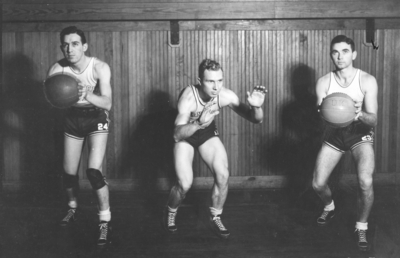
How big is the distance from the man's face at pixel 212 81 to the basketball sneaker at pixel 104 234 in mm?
1696

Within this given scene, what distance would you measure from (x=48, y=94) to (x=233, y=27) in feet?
9.43

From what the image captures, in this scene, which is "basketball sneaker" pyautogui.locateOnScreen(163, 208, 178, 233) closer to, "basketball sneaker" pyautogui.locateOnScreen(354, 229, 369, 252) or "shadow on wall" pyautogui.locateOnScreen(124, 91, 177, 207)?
"shadow on wall" pyautogui.locateOnScreen(124, 91, 177, 207)

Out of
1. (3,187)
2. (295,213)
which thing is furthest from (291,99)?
(3,187)

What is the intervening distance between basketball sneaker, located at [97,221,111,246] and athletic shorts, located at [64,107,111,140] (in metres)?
0.96

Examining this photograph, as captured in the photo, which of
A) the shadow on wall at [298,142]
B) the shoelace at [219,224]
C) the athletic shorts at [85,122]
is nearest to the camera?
the shoelace at [219,224]

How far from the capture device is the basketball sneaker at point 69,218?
175 inches

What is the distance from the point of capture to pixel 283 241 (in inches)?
155

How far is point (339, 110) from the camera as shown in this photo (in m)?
3.70

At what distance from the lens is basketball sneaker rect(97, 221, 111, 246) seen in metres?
3.88

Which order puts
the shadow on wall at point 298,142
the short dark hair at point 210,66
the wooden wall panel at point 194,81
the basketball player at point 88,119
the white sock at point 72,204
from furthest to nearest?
the shadow on wall at point 298,142, the wooden wall panel at point 194,81, the white sock at point 72,204, the basketball player at point 88,119, the short dark hair at point 210,66

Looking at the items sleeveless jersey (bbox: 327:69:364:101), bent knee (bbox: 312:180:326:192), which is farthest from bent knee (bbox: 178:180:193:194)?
sleeveless jersey (bbox: 327:69:364:101)

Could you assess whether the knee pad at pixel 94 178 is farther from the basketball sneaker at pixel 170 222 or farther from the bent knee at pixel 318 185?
the bent knee at pixel 318 185

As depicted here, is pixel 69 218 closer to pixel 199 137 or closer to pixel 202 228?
pixel 202 228

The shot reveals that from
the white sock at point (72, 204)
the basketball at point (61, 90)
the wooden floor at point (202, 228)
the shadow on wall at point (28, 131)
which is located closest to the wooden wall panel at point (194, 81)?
the shadow on wall at point (28, 131)
